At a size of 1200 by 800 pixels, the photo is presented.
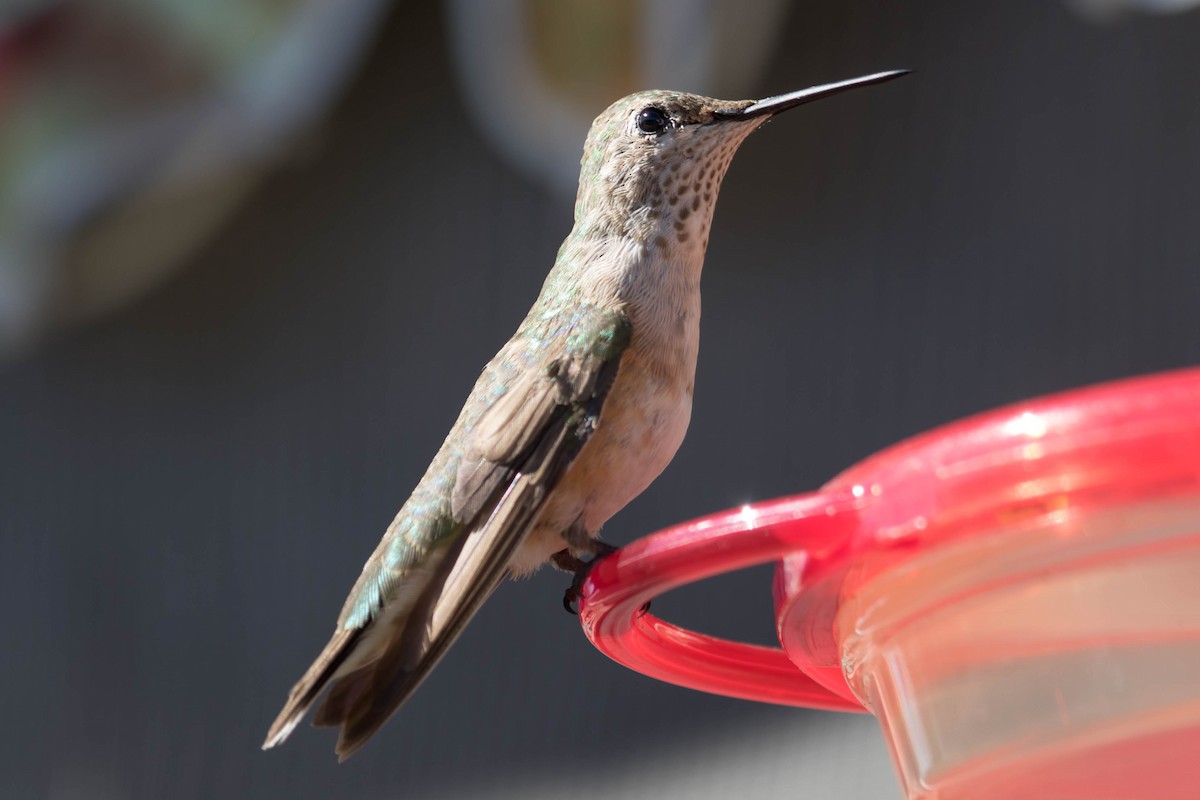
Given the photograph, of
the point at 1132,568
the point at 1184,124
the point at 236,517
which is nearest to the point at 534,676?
the point at 236,517

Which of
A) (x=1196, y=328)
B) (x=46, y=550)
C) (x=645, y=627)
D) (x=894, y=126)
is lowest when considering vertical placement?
(x=46, y=550)

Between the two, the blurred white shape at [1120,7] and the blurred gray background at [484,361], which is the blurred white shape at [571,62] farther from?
the blurred white shape at [1120,7]

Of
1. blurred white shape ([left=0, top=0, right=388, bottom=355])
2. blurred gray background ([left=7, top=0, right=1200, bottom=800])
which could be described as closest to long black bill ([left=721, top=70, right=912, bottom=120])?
blurred gray background ([left=7, top=0, right=1200, bottom=800])

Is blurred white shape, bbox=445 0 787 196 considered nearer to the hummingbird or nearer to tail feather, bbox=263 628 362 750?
the hummingbird

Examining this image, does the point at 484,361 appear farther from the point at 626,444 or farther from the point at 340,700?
the point at 340,700

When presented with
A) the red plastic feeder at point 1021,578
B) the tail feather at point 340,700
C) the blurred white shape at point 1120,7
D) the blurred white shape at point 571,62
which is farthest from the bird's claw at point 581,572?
the blurred white shape at point 1120,7

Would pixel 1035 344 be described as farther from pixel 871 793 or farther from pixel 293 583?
pixel 293 583
